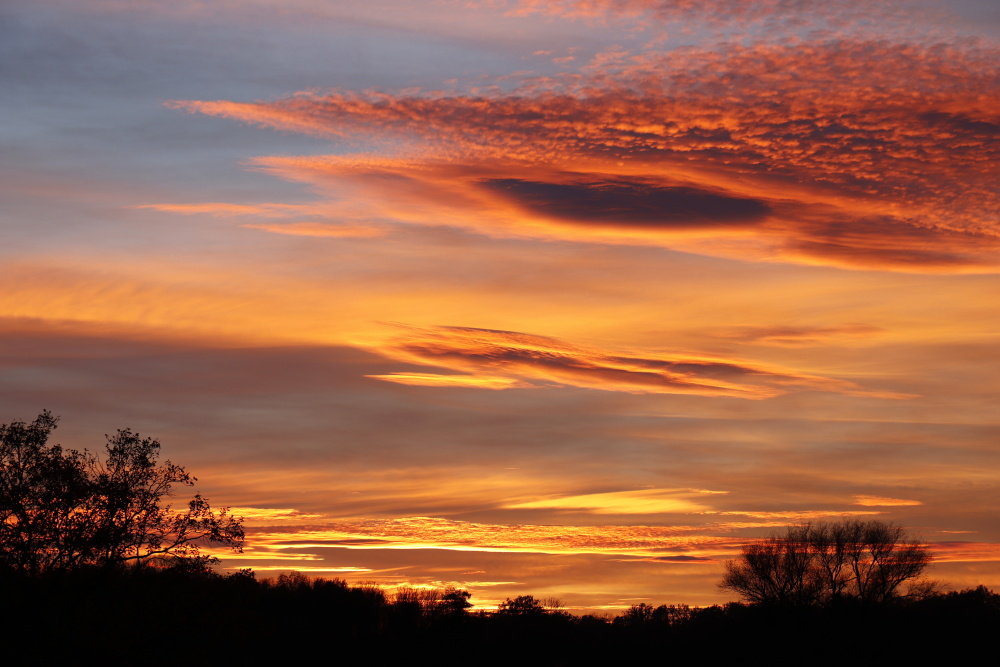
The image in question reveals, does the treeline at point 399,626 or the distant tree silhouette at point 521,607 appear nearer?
the treeline at point 399,626

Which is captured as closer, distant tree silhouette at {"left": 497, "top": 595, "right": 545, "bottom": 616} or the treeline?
the treeline

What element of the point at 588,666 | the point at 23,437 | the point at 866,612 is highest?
the point at 23,437

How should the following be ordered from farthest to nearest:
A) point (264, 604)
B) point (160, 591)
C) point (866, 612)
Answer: point (264, 604)
point (866, 612)
point (160, 591)

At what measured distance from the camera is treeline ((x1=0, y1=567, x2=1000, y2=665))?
39250 millimetres

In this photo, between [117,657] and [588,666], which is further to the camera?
[588,666]

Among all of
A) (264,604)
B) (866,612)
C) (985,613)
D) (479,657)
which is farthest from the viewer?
(264,604)

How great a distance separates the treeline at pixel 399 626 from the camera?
129 ft

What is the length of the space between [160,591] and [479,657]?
321 ft

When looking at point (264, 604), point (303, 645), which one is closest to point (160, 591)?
point (303, 645)

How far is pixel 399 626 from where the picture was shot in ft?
486

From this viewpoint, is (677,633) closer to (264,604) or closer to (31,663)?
(264,604)

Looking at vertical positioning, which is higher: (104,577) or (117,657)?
(104,577)

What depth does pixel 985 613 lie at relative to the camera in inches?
4747

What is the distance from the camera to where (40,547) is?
39312 millimetres
